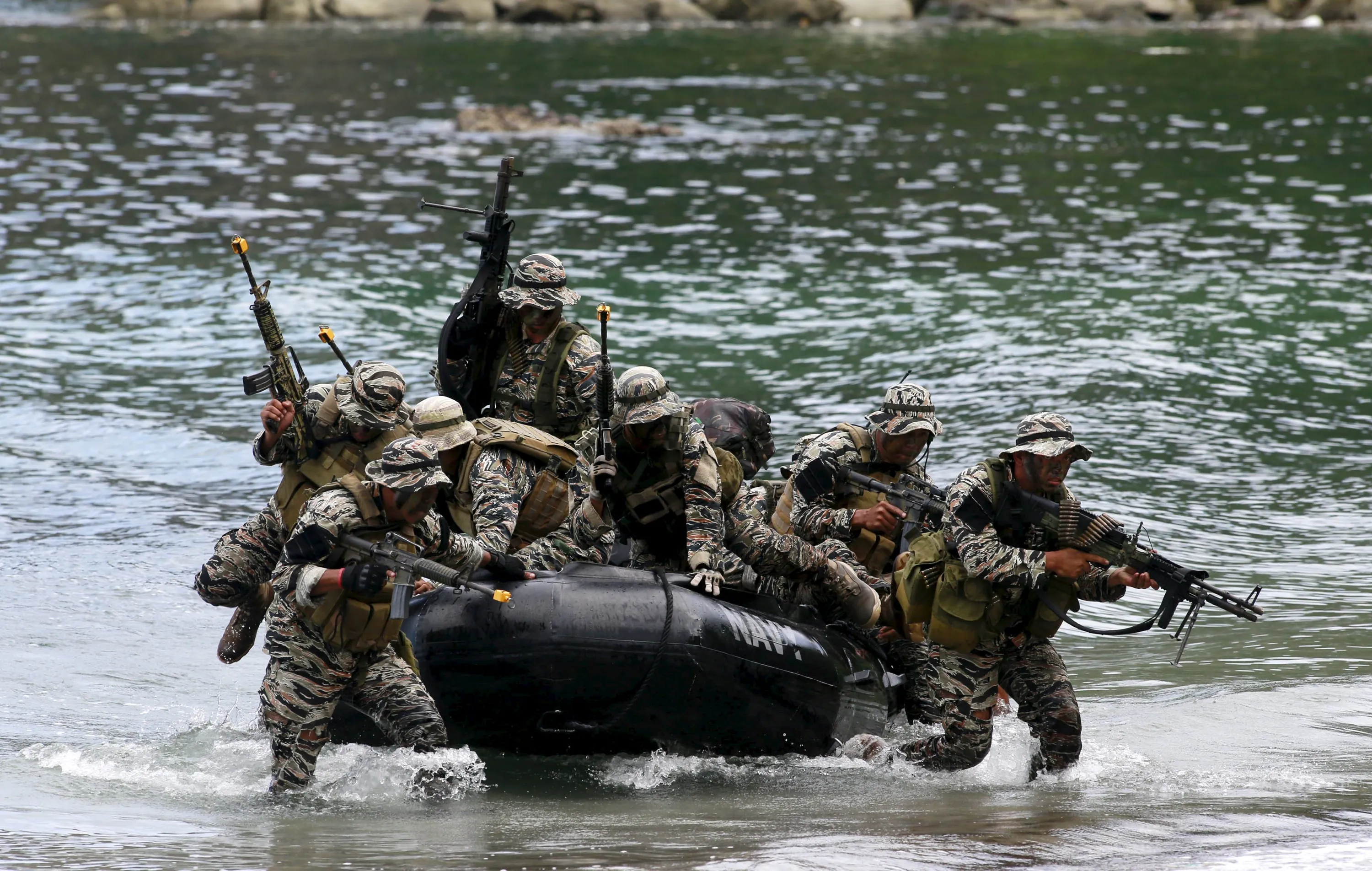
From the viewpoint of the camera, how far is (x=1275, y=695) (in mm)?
10016

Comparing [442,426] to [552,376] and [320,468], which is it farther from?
[552,376]

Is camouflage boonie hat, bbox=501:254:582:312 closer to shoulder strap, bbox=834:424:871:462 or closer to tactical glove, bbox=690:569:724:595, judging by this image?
shoulder strap, bbox=834:424:871:462

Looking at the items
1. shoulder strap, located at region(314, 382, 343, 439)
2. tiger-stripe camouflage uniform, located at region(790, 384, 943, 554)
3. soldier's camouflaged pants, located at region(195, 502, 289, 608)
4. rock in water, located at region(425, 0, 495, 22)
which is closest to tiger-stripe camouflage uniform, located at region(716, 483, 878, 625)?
tiger-stripe camouflage uniform, located at region(790, 384, 943, 554)

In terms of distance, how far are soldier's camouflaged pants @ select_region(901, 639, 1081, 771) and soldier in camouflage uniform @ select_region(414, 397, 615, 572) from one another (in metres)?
1.75

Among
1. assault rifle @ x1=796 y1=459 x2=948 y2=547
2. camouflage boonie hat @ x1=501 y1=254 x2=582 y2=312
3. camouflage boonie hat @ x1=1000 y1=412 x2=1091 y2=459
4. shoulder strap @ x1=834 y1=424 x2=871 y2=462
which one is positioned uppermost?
camouflage boonie hat @ x1=501 y1=254 x2=582 y2=312

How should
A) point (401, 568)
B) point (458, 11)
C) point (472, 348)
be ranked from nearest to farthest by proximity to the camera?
point (401, 568), point (472, 348), point (458, 11)

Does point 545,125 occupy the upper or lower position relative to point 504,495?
lower

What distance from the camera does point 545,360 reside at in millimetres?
9297

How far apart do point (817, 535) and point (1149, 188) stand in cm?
1917

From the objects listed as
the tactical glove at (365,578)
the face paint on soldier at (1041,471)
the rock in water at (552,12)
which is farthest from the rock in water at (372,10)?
the tactical glove at (365,578)

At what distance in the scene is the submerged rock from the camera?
31.1 metres

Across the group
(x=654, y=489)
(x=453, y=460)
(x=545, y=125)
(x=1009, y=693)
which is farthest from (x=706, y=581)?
(x=545, y=125)

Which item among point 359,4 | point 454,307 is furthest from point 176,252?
point 359,4

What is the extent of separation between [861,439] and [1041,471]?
151 cm
